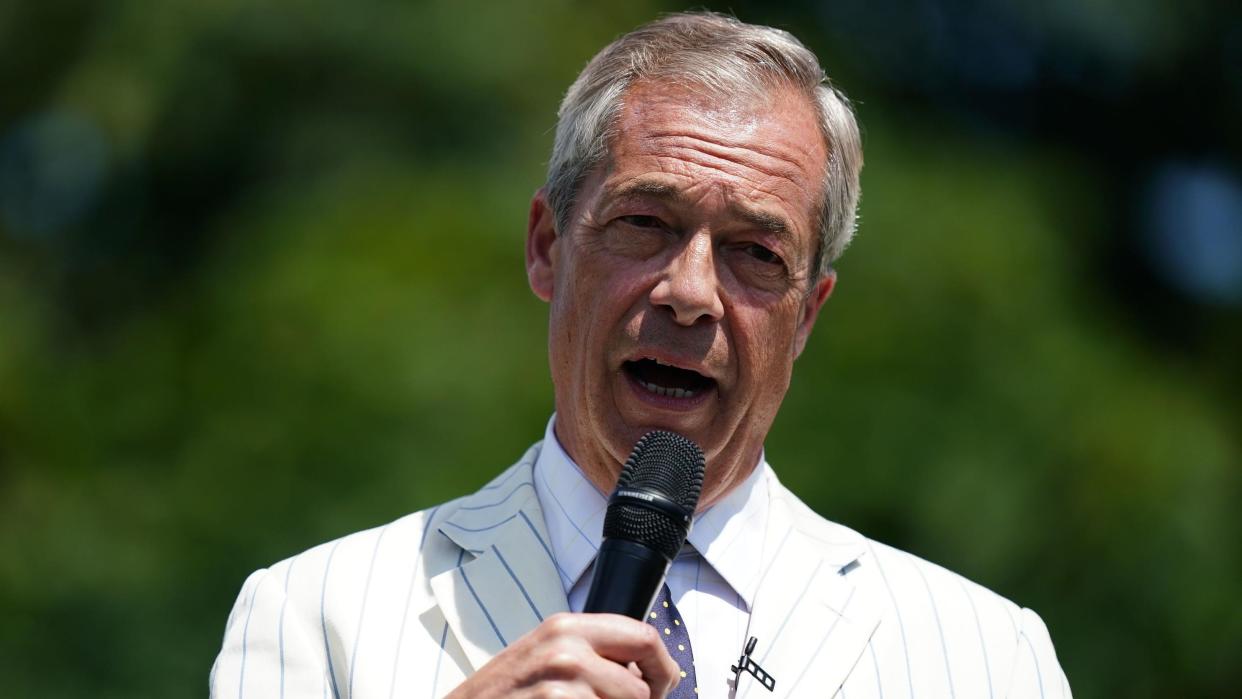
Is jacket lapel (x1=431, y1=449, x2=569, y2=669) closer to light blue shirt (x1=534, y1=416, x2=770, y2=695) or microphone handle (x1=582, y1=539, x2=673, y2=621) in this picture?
light blue shirt (x1=534, y1=416, x2=770, y2=695)

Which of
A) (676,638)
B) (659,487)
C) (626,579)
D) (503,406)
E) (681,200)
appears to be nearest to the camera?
(626,579)

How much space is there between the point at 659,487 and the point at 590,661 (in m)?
0.36

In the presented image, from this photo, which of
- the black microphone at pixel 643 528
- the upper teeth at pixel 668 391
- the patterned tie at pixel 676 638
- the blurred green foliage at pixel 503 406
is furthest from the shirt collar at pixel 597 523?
the blurred green foliage at pixel 503 406

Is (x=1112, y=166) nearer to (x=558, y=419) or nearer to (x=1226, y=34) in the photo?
(x=1226, y=34)

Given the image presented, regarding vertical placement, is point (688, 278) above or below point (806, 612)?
above

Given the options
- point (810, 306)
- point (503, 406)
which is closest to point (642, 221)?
point (810, 306)

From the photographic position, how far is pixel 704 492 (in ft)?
10.6

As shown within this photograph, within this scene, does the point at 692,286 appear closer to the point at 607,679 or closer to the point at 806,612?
the point at 806,612

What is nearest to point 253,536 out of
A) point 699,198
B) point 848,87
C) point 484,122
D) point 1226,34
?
point 484,122

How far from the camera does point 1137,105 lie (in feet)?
26.7

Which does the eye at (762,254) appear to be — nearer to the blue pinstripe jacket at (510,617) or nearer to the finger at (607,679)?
the blue pinstripe jacket at (510,617)

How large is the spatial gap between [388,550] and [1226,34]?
6.65m

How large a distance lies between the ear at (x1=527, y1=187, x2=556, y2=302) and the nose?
1.62 feet

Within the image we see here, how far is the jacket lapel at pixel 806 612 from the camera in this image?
3.01 m
